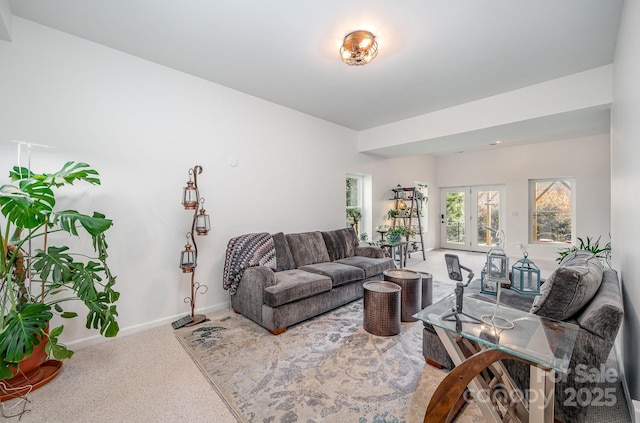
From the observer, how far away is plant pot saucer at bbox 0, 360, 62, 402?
1.77 meters

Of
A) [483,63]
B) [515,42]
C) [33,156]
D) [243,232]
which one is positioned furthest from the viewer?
[243,232]

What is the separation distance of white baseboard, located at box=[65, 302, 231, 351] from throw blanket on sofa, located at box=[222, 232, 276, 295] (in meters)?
0.34

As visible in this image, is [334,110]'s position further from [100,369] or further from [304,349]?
[100,369]

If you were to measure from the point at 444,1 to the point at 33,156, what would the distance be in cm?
345

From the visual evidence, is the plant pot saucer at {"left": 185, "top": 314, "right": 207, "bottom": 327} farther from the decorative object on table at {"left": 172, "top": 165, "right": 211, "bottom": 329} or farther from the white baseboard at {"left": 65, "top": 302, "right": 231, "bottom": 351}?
the white baseboard at {"left": 65, "top": 302, "right": 231, "bottom": 351}

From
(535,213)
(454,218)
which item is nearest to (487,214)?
(454,218)

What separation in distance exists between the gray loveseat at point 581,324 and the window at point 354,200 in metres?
3.83

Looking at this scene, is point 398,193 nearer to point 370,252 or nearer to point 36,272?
point 370,252

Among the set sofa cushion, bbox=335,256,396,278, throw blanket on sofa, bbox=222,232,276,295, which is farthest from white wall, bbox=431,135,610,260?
throw blanket on sofa, bbox=222,232,276,295

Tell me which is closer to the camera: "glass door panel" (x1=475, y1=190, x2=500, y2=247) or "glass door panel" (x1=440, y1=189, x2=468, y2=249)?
"glass door panel" (x1=475, y1=190, x2=500, y2=247)

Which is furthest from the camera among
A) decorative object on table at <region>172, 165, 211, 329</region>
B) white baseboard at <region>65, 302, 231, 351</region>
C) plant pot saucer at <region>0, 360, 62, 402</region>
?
decorative object on table at <region>172, 165, 211, 329</region>

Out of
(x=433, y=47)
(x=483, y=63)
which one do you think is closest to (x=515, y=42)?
(x=483, y=63)

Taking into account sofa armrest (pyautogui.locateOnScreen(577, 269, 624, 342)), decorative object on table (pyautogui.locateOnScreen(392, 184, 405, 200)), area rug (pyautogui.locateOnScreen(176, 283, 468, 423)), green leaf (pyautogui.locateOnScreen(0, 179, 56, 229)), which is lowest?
area rug (pyautogui.locateOnScreen(176, 283, 468, 423))

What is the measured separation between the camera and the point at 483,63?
2.77 m
